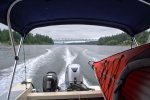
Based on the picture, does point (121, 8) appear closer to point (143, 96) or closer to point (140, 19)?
point (140, 19)

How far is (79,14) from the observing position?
285 centimetres

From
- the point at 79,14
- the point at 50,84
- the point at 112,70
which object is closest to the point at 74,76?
the point at 50,84

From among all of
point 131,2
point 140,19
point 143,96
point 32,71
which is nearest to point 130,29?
point 140,19

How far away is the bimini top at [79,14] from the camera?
7.60 feet

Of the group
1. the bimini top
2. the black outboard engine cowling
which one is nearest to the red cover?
the bimini top

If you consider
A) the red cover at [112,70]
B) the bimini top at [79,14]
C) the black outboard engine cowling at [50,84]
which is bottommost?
the black outboard engine cowling at [50,84]

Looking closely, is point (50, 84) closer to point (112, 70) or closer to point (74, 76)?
point (74, 76)

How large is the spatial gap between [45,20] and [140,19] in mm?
1162

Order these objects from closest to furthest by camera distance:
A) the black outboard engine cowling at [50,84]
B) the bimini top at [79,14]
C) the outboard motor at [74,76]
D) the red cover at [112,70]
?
the red cover at [112,70], the bimini top at [79,14], the black outboard engine cowling at [50,84], the outboard motor at [74,76]

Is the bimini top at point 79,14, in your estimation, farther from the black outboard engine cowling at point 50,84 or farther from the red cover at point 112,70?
the black outboard engine cowling at point 50,84

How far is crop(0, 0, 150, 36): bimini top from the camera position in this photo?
7.60ft

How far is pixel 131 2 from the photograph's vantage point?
2.25 meters

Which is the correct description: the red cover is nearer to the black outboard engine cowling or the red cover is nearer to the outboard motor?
the black outboard engine cowling

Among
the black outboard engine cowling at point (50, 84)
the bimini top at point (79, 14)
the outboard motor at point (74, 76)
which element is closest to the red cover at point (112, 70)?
the bimini top at point (79, 14)
